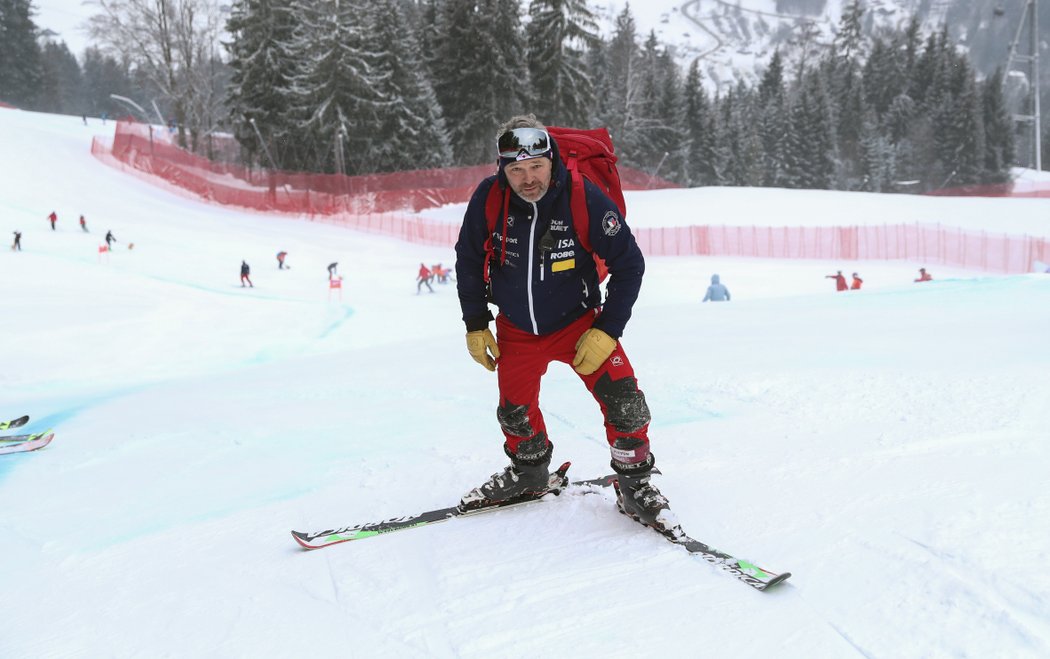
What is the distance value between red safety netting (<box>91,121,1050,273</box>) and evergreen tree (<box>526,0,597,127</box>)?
211 inches

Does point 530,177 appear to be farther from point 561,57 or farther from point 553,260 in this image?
point 561,57

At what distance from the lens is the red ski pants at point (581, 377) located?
2.90 m

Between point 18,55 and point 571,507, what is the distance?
79.6m

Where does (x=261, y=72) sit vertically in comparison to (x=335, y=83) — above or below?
above

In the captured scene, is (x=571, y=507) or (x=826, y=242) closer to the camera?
(x=571, y=507)

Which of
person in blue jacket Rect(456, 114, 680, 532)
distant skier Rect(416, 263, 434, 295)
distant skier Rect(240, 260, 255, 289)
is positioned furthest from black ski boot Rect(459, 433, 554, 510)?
distant skier Rect(240, 260, 255, 289)

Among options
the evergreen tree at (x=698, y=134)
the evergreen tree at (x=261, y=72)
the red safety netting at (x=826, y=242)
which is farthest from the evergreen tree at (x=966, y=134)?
the evergreen tree at (x=261, y=72)

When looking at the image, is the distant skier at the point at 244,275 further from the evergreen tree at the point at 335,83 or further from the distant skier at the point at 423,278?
the evergreen tree at the point at 335,83

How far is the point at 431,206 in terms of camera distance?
3725 cm

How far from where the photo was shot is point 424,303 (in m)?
20.0

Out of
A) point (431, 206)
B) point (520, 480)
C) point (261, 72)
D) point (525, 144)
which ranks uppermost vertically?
point (261, 72)

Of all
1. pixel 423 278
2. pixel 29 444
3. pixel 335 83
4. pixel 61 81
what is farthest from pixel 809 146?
pixel 61 81

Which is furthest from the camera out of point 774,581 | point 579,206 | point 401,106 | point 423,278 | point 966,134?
point 966,134

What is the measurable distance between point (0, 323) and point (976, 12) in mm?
215589
